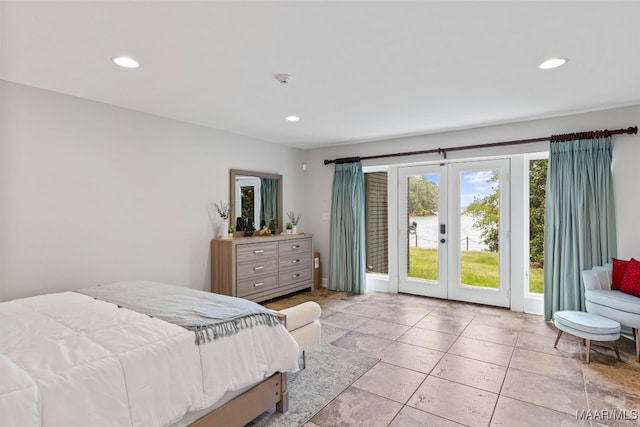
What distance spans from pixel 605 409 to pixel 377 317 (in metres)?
2.29

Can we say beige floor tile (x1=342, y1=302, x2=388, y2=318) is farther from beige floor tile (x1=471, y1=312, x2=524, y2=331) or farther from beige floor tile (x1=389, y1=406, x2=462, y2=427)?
beige floor tile (x1=389, y1=406, x2=462, y2=427)

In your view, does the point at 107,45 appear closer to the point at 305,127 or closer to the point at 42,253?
the point at 42,253

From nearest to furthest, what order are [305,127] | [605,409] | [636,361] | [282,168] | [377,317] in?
[605,409] < [636,361] < [377,317] < [305,127] < [282,168]

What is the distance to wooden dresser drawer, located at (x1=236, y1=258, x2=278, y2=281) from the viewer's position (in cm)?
440

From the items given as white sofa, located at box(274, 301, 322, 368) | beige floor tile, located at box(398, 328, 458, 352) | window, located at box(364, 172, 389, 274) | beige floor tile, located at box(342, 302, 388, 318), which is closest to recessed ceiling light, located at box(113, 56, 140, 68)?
white sofa, located at box(274, 301, 322, 368)

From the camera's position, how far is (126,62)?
2.52 meters

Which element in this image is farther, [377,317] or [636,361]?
[377,317]

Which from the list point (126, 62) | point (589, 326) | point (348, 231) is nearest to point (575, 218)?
point (589, 326)

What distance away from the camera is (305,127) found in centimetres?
448

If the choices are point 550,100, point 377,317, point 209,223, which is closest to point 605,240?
point 550,100

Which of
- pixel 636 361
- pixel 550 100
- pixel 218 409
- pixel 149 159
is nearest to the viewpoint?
pixel 218 409

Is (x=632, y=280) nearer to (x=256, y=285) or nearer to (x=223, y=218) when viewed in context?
(x=256, y=285)

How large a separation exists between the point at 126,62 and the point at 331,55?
4.98ft

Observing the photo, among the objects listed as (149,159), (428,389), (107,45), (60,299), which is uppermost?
(107,45)
